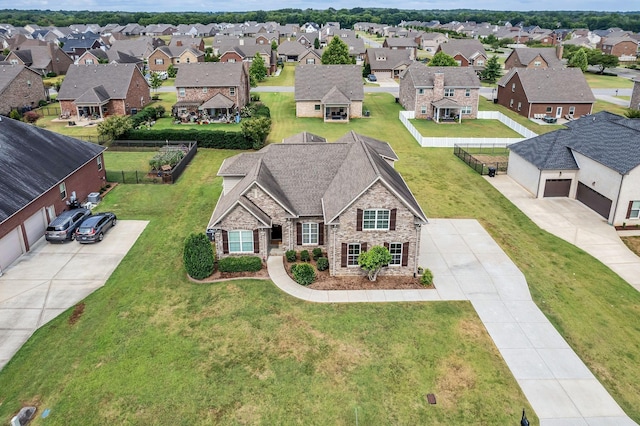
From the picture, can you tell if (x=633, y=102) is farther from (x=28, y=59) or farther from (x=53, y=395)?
(x=28, y=59)

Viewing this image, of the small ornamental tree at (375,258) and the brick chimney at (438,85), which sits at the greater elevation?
the brick chimney at (438,85)

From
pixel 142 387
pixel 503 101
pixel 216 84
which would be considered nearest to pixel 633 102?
pixel 503 101

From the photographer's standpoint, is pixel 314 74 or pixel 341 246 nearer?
pixel 341 246

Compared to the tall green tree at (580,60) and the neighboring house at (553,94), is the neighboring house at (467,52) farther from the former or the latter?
the neighboring house at (553,94)

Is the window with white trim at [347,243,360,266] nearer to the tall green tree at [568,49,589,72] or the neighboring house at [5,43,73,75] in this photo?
the neighboring house at [5,43,73,75]

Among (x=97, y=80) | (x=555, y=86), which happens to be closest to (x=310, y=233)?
(x=97, y=80)

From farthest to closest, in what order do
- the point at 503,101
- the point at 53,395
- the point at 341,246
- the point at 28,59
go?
1. the point at 28,59
2. the point at 503,101
3. the point at 341,246
4. the point at 53,395

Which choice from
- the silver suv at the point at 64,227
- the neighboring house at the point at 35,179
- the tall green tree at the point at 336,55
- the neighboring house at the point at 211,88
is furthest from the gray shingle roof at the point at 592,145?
the tall green tree at the point at 336,55

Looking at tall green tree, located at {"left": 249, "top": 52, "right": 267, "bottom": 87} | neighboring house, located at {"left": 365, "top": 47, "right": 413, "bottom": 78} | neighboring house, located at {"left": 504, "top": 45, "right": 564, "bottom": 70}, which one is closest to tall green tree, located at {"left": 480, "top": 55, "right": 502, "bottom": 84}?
neighboring house, located at {"left": 504, "top": 45, "right": 564, "bottom": 70}
